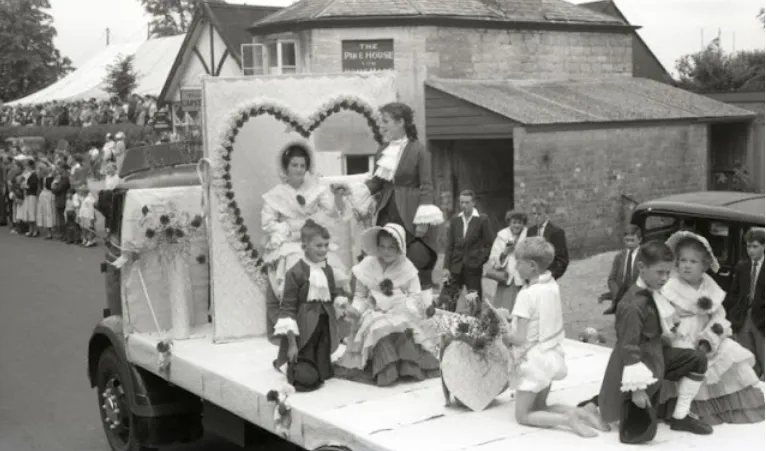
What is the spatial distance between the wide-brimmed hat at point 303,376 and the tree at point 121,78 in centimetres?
3234

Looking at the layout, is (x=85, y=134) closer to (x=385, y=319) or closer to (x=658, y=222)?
(x=658, y=222)

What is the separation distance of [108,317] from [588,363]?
3.93m

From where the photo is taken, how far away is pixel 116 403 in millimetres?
8125

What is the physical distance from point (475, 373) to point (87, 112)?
1271 inches

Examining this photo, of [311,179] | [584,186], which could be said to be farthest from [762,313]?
[584,186]

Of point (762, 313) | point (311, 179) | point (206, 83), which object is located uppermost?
point (206, 83)

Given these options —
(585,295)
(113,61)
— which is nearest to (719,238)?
(585,295)

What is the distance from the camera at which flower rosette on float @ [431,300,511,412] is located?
566 cm

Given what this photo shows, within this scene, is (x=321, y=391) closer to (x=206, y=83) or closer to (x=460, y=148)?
(x=206, y=83)

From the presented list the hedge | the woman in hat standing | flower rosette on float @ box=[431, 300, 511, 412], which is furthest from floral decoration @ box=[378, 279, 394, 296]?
the hedge

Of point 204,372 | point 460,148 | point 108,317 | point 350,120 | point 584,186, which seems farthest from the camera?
point 460,148

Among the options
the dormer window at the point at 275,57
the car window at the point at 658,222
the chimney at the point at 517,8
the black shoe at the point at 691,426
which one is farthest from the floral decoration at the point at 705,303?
the chimney at the point at 517,8

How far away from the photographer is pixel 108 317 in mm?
8609

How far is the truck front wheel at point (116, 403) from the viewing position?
7.87 metres
